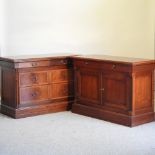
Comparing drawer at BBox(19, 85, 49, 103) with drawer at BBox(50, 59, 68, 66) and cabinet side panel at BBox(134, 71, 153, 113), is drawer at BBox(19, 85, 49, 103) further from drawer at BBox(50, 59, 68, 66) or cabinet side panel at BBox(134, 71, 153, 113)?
cabinet side panel at BBox(134, 71, 153, 113)

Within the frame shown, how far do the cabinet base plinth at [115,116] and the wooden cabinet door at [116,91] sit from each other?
83 millimetres

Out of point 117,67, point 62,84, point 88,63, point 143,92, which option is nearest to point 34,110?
point 62,84

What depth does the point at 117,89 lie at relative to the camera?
15.7 ft

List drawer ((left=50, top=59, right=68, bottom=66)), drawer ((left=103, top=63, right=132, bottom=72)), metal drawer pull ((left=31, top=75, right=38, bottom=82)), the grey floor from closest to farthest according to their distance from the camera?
1. the grey floor
2. drawer ((left=103, top=63, right=132, bottom=72))
3. metal drawer pull ((left=31, top=75, right=38, bottom=82))
4. drawer ((left=50, top=59, right=68, bottom=66))

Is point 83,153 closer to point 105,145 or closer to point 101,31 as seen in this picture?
point 105,145

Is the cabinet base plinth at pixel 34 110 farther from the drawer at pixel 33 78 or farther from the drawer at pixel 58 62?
the drawer at pixel 58 62

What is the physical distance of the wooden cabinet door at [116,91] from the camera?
466cm

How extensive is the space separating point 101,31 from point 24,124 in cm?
270

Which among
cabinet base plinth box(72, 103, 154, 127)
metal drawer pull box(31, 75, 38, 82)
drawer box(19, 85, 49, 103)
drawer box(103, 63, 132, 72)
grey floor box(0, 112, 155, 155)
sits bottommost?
grey floor box(0, 112, 155, 155)

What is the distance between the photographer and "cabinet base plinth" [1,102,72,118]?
5102 mm

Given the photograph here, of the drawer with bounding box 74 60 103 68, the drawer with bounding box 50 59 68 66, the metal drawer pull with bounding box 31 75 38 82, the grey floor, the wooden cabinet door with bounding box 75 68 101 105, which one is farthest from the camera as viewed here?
the drawer with bounding box 50 59 68 66

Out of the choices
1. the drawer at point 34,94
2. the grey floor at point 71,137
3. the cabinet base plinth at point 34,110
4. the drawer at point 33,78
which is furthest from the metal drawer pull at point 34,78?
the grey floor at point 71,137

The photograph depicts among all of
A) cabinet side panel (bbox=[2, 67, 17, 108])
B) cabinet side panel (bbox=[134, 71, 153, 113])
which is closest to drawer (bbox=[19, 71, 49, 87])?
cabinet side panel (bbox=[2, 67, 17, 108])

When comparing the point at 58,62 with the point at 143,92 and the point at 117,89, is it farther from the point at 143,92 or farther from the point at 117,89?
the point at 143,92
